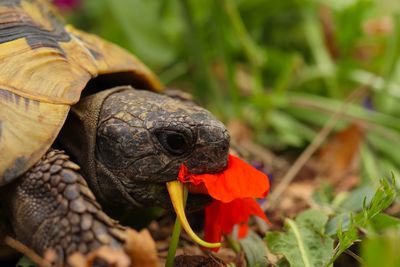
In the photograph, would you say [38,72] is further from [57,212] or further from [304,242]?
[304,242]

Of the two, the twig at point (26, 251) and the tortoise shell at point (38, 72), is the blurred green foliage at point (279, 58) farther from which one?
the twig at point (26, 251)

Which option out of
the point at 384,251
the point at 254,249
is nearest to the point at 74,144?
the point at 254,249

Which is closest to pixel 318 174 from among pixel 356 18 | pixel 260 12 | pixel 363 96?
pixel 363 96

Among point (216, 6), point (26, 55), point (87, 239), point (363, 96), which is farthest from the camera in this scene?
point (363, 96)

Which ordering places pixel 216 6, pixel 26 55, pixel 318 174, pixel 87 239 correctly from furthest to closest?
pixel 216 6
pixel 318 174
pixel 26 55
pixel 87 239

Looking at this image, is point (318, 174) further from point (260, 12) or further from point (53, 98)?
point (53, 98)

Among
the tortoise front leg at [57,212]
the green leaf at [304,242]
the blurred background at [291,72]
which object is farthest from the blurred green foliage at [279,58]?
the tortoise front leg at [57,212]

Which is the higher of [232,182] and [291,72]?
[232,182]
